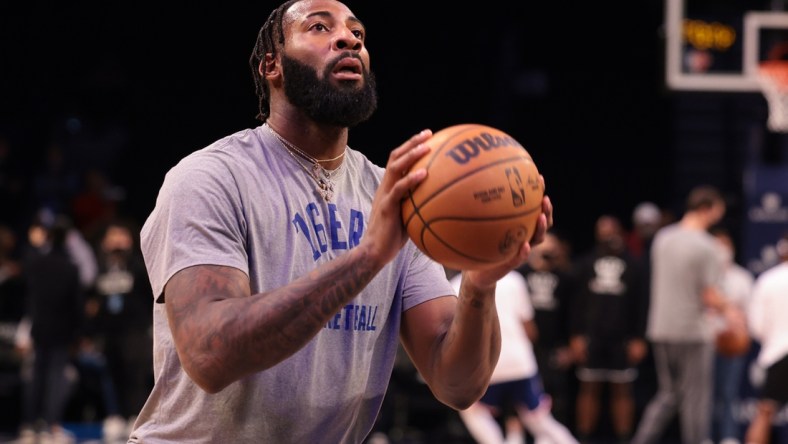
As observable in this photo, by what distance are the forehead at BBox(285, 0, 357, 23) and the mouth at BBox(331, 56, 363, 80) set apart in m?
0.15

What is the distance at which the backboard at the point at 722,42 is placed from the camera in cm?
942

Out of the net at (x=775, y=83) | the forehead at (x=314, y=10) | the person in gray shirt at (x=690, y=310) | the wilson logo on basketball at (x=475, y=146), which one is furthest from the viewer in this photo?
the net at (x=775, y=83)

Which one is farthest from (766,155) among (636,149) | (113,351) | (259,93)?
(259,93)

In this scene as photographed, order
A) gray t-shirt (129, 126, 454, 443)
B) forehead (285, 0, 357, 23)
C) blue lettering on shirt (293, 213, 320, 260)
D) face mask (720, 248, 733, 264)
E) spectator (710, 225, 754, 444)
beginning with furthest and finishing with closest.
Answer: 1. spectator (710, 225, 754, 444)
2. face mask (720, 248, 733, 264)
3. forehead (285, 0, 357, 23)
4. blue lettering on shirt (293, 213, 320, 260)
5. gray t-shirt (129, 126, 454, 443)

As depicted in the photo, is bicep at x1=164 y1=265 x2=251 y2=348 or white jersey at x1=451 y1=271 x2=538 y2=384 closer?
bicep at x1=164 y1=265 x2=251 y2=348

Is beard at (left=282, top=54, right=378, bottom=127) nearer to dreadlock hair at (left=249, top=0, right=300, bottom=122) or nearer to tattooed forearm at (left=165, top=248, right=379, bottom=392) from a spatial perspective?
dreadlock hair at (left=249, top=0, right=300, bottom=122)

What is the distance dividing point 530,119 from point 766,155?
359 cm

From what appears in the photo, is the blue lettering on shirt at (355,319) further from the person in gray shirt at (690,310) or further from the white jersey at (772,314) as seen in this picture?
the person in gray shirt at (690,310)

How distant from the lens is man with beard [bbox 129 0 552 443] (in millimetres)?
2352

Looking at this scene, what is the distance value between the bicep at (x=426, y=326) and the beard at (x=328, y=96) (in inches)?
21.2

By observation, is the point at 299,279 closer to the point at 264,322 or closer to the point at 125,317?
the point at 264,322

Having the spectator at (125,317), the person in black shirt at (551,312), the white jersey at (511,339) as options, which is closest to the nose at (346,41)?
the white jersey at (511,339)

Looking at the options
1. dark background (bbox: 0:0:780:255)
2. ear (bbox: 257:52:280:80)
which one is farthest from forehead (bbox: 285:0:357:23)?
dark background (bbox: 0:0:780:255)

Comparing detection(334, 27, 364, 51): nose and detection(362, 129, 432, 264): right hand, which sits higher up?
detection(334, 27, 364, 51): nose
